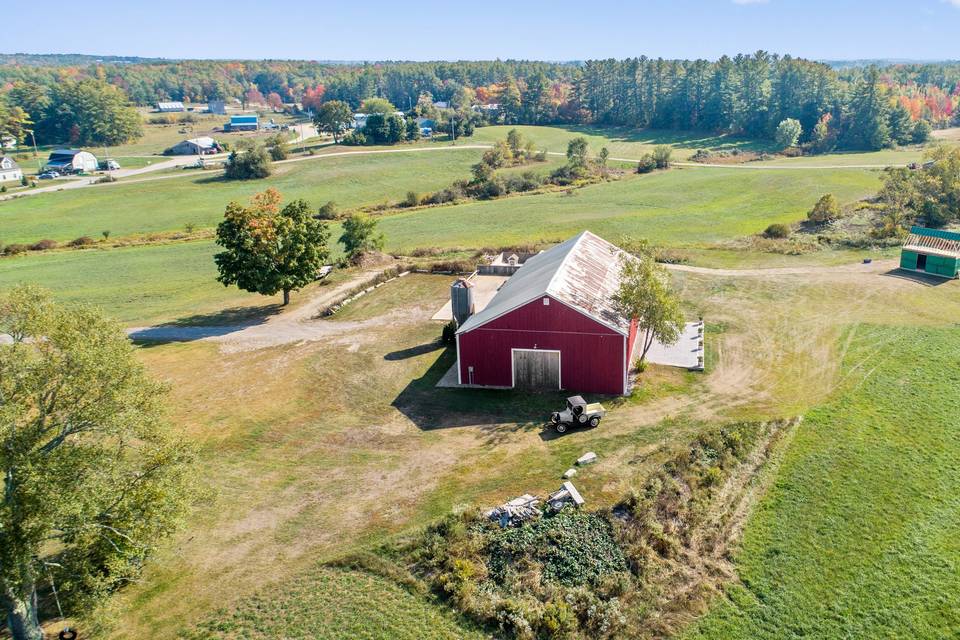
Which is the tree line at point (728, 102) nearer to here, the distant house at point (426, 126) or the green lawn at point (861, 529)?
the distant house at point (426, 126)

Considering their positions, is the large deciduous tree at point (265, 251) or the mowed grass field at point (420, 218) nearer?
the large deciduous tree at point (265, 251)

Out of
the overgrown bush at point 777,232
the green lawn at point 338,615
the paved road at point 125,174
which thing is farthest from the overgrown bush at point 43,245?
the overgrown bush at point 777,232

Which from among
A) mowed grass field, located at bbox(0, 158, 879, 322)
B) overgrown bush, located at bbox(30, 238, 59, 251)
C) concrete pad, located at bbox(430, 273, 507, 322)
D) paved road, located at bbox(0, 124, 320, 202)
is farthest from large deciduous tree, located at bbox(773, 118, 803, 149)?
overgrown bush, located at bbox(30, 238, 59, 251)

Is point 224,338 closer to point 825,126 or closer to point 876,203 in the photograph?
point 876,203

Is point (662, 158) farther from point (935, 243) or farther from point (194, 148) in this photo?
point (194, 148)

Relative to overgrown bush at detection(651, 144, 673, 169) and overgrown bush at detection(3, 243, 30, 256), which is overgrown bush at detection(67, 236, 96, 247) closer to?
overgrown bush at detection(3, 243, 30, 256)
